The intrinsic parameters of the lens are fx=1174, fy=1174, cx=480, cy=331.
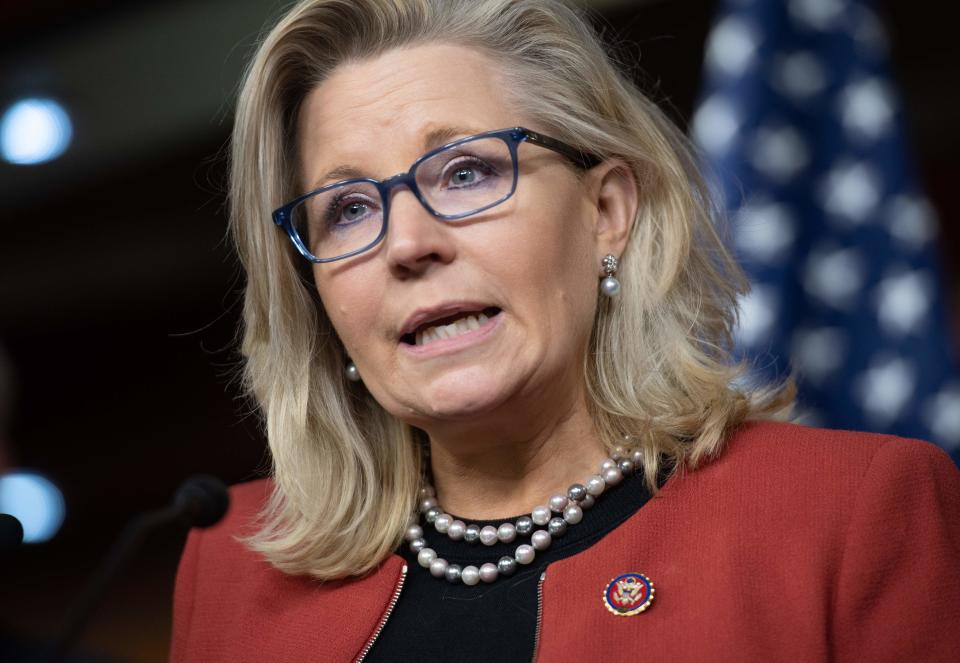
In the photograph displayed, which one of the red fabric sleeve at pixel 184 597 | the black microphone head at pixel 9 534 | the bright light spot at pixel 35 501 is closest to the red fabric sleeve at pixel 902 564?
the black microphone head at pixel 9 534

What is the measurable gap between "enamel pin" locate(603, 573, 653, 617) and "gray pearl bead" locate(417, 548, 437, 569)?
0.34 metres

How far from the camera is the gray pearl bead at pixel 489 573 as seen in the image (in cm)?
180

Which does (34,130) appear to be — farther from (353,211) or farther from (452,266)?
(452,266)

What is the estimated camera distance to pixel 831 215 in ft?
10.0

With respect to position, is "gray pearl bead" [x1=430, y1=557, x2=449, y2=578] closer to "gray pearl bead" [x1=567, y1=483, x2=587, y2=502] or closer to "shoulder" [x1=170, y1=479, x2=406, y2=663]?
"shoulder" [x1=170, y1=479, x2=406, y2=663]

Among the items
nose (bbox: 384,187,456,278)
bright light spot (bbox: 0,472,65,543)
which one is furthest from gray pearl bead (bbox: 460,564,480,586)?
bright light spot (bbox: 0,472,65,543)

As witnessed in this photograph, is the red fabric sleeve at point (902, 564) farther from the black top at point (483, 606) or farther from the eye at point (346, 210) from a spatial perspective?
the eye at point (346, 210)

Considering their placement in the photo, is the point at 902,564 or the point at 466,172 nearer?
the point at 902,564

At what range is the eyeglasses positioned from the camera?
177 centimetres

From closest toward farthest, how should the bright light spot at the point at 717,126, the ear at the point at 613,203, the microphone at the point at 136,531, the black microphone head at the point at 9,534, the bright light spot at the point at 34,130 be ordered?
1. the microphone at the point at 136,531
2. the black microphone head at the point at 9,534
3. the ear at the point at 613,203
4. the bright light spot at the point at 717,126
5. the bright light spot at the point at 34,130

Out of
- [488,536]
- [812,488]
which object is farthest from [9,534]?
[812,488]

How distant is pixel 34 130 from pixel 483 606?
6.04 metres

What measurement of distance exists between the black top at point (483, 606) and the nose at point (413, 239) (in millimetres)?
439

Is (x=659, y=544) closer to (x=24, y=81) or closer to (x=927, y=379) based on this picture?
(x=927, y=379)
